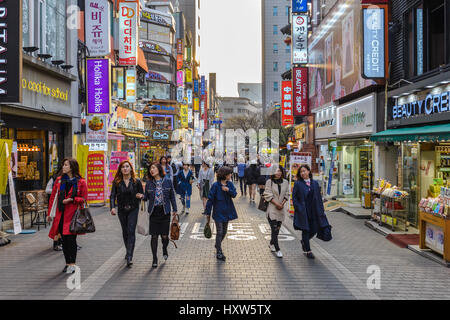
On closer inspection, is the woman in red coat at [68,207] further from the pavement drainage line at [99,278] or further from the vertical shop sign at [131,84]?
the vertical shop sign at [131,84]

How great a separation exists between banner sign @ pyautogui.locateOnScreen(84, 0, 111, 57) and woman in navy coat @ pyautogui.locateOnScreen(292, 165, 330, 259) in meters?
13.3

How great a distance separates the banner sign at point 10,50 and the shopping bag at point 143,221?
4529mm

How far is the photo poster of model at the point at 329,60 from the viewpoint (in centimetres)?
1947

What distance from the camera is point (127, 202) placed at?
739 cm

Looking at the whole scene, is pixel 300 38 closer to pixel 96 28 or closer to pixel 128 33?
pixel 128 33

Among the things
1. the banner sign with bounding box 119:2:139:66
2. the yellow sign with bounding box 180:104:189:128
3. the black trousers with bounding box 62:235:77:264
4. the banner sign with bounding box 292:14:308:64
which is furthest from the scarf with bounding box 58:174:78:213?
the yellow sign with bounding box 180:104:189:128

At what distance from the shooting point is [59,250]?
8.57 metres

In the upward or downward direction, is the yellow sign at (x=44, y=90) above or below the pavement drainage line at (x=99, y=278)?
above

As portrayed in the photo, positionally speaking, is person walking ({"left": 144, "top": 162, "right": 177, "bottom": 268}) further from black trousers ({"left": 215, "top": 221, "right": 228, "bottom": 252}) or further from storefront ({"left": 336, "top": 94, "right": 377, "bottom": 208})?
storefront ({"left": 336, "top": 94, "right": 377, "bottom": 208})

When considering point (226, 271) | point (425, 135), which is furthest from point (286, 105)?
point (226, 271)

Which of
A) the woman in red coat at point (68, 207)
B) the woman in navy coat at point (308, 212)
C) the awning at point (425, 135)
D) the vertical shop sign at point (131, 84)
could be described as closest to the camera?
the woman in red coat at point (68, 207)

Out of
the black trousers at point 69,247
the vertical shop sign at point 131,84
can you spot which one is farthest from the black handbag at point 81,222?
the vertical shop sign at point 131,84
